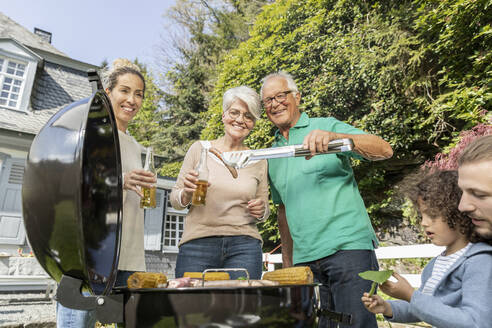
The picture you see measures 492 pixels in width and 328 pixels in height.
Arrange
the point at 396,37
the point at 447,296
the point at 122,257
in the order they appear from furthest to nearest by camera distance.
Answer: the point at 396,37, the point at 122,257, the point at 447,296

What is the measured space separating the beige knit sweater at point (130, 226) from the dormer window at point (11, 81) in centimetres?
1027

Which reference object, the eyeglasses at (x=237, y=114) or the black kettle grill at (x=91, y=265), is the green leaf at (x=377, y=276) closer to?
the black kettle grill at (x=91, y=265)

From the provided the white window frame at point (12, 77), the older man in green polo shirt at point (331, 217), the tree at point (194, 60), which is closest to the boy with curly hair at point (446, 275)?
the older man in green polo shirt at point (331, 217)

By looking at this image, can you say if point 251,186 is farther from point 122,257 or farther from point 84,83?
point 84,83

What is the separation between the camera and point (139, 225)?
1701 mm

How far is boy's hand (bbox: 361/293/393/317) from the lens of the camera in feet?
4.00

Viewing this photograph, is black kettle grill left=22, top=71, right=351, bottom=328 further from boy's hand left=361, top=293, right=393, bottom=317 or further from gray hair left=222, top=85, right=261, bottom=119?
gray hair left=222, top=85, right=261, bottom=119

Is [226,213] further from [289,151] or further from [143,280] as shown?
[143,280]

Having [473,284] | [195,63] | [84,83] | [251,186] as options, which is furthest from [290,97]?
[195,63]

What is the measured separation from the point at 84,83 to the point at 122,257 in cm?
1239

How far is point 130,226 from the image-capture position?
1628 mm

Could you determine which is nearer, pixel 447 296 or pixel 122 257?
pixel 447 296

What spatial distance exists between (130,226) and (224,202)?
1.59 ft

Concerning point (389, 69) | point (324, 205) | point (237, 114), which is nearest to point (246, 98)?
point (237, 114)
